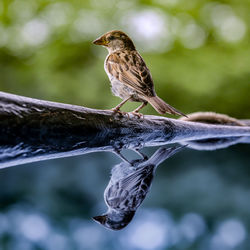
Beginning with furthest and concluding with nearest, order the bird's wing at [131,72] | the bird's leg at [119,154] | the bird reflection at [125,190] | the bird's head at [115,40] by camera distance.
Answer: the bird's head at [115,40] → the bird's wing at [131,72] → the bird's leg at [119,154] → the bird reflection at [125,190]

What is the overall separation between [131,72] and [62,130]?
0.39 metres

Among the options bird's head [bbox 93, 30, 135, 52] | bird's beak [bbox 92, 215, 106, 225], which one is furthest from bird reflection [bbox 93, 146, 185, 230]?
bird's head [bbox 93, 30, 135, 52]

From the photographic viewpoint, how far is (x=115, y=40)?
1437 millimetres

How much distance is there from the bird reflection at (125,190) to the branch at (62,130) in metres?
0.10

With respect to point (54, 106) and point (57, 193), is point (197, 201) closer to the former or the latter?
point (57, 193)

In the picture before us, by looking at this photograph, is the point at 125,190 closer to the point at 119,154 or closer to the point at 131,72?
the point at 119,154

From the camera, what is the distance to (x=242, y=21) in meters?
4.16

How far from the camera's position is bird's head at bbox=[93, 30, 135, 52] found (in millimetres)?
1429

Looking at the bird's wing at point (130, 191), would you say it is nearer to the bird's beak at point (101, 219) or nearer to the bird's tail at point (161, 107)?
the bird's beak at point (101, 219)

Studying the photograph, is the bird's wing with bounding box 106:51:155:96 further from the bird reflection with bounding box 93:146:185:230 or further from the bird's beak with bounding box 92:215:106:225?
the bird's beak with bounding box 92:215:106:225

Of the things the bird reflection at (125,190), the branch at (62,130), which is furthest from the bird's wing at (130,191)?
the branch at (62,130)

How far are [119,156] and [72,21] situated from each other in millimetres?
3367

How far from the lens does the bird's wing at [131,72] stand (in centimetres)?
124

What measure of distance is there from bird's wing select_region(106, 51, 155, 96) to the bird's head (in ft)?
0.27
